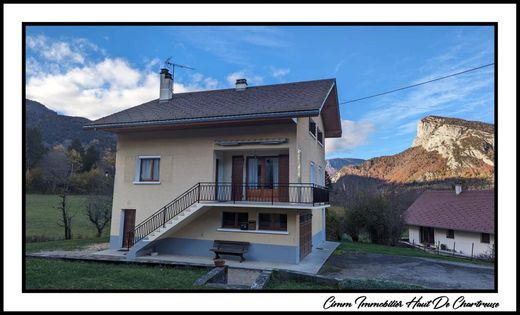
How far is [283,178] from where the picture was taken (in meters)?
13.1

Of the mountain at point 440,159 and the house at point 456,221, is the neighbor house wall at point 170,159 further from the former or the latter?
the mountain at point 440,159

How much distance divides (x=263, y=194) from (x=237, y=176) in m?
1.49

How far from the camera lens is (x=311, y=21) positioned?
610 cm

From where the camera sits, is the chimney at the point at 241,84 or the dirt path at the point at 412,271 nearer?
the dirt path at the point at 412,271

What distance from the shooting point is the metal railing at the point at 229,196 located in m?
12.6

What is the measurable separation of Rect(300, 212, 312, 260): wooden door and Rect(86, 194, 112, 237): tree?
14798 mm

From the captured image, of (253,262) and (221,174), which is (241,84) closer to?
(221,174)

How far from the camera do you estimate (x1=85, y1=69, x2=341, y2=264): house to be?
12.6 metres

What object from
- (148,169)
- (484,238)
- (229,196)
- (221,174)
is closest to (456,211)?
(484,238)

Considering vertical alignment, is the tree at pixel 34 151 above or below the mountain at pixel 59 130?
below

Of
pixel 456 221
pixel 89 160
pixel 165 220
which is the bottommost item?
pixel 456 221

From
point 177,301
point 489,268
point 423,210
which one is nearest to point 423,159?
point 423,210

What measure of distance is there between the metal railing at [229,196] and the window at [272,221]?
58 centimetres

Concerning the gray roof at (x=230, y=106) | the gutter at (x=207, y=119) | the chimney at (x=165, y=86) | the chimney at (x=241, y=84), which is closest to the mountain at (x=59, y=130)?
the chimney at (x=165, y=86)
